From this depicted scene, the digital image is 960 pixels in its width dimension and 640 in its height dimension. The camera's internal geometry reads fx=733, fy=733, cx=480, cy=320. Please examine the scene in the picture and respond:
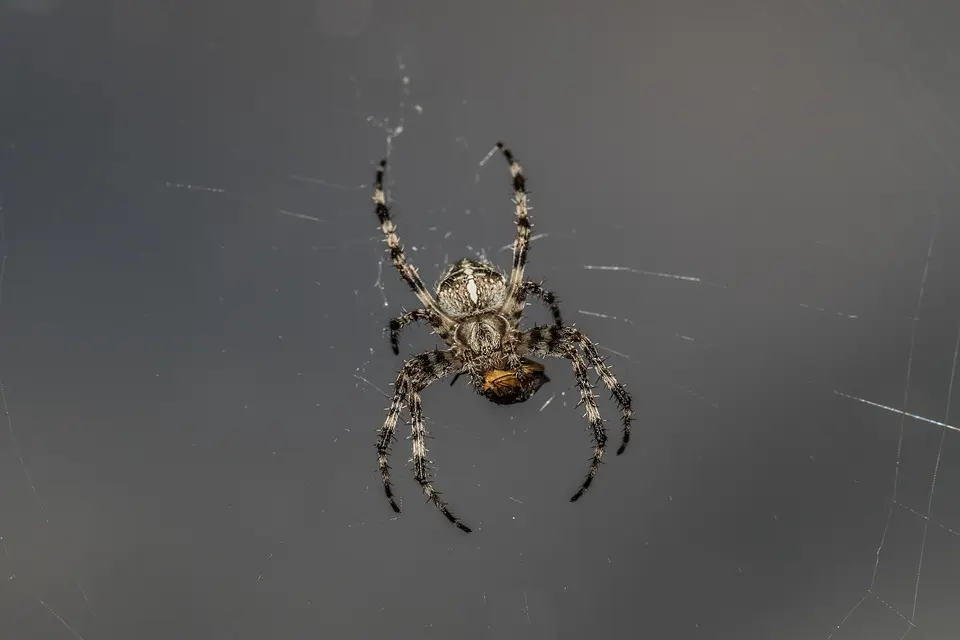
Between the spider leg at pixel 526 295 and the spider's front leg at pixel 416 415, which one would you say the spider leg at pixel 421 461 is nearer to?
the spider's front leg at pixel 416 415

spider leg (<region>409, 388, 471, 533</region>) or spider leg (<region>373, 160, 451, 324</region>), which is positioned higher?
spider leg (<region>373, 160, 451, 324</region>)

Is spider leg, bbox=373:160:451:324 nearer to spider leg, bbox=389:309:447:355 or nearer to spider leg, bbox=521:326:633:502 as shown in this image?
spider leg, bbox=389:309:447:355

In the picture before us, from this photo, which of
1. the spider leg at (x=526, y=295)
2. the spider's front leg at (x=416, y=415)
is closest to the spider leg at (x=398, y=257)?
the spider's front leg at (x=416, y=415)

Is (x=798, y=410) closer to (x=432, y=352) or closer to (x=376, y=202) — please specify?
(x=432, y=352)

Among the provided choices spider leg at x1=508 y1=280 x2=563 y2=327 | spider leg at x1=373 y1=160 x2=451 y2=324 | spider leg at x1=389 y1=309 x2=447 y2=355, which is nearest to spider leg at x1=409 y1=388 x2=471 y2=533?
spider leg at x1=389 y1=309 x2=447 y2=355

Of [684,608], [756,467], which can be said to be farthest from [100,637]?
[756,467]

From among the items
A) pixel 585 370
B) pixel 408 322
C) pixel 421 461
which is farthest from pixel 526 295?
pixel 421 461
